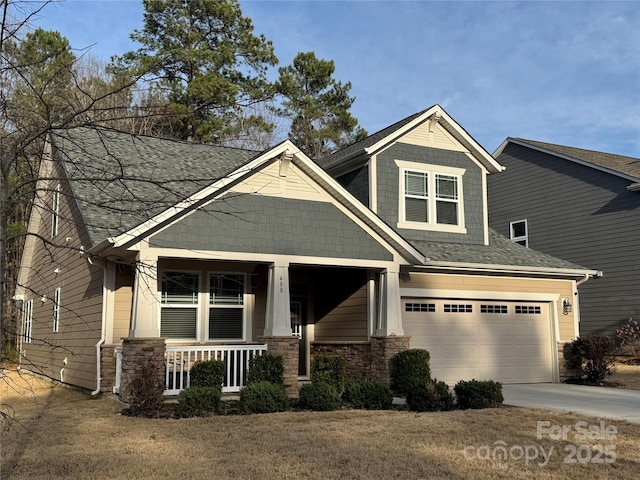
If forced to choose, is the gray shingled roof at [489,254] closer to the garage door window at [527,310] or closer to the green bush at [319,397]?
the garage door window at [527,310]

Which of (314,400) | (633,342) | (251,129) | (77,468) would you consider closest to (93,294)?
(314,400)

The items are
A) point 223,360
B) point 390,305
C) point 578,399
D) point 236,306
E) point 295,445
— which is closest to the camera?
point 295,445

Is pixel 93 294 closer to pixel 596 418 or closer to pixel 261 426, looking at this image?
pixel 261 426

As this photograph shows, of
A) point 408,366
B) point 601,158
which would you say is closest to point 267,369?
point 408,366

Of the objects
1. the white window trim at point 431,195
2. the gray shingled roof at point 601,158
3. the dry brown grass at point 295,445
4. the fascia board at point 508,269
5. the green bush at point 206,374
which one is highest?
the gray shingled roof at point 601,158

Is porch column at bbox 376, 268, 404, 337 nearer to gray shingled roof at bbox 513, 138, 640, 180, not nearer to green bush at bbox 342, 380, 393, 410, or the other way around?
green bush at bbox 342, 380, 393, 410

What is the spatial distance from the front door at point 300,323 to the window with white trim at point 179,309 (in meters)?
3.13

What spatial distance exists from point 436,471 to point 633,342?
15.7 meters

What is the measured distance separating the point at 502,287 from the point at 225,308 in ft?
23.1

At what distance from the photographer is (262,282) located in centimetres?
1442

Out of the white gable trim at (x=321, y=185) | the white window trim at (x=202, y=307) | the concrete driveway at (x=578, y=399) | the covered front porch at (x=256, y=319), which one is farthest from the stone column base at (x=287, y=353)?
the concrete driveway at (x=578, y=399)

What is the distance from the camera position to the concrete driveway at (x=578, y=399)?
1034 cm

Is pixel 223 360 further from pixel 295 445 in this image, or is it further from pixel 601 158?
pixel 601 158

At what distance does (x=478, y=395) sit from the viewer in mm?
10648
